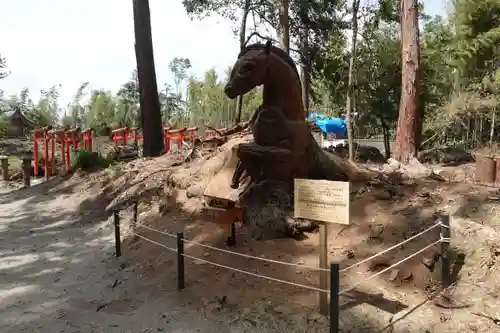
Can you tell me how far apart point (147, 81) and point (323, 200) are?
29.9 feet

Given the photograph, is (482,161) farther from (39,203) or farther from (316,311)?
(39,203)

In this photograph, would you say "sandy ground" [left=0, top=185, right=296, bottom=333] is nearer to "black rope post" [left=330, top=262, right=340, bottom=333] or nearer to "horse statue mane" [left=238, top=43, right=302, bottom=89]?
"black rope post" [left=330, top=262, right=340, bottom=333]

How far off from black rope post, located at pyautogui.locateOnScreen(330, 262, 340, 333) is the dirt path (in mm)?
834

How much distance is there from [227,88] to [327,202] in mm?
1971

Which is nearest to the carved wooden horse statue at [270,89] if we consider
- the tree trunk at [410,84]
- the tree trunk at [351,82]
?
the tree trunk at [410,84]

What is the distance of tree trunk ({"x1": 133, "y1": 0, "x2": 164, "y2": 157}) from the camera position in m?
11.3

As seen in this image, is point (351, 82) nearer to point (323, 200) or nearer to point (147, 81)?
point (147, 81)

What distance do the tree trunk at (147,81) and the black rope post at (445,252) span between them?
8.86m

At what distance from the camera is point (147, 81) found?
11.5 meters

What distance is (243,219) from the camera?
495cm

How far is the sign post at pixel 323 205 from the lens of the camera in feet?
10.7

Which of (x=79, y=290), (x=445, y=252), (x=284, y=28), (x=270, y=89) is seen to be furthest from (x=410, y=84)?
(x=79, y=290)

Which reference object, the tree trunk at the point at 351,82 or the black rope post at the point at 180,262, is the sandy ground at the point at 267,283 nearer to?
the black rope post at the point at 180,262

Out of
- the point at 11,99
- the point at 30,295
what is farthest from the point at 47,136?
the point at 11,99
